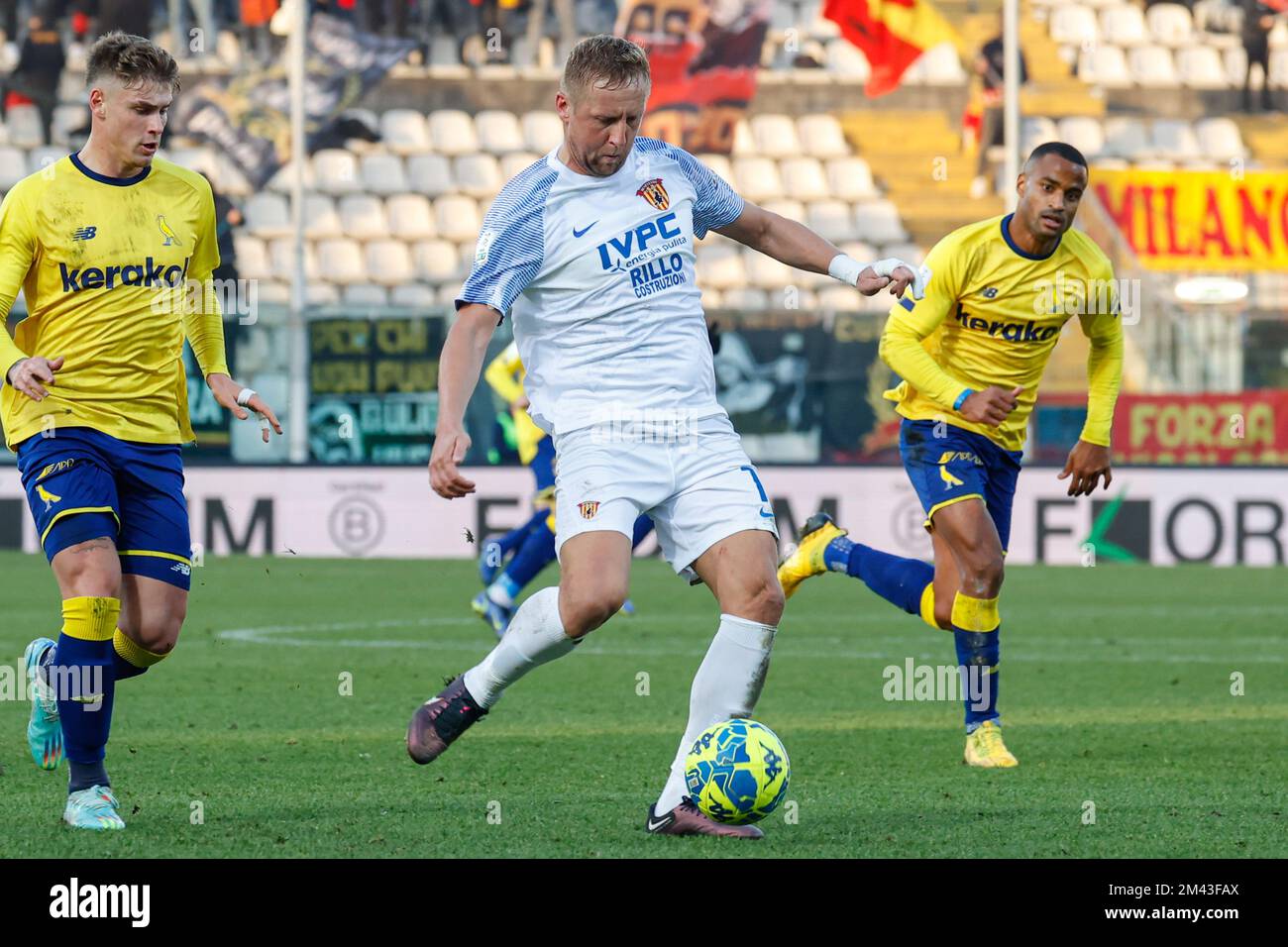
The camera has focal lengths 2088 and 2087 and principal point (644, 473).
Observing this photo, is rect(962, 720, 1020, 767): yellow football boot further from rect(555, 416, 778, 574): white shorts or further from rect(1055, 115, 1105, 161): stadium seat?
rect(1055, 115, 1105, 161): stadium seat

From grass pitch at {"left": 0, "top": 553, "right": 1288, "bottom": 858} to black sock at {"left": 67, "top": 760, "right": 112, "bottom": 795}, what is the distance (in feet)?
0.45

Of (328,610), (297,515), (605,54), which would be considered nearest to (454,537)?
(297,515)

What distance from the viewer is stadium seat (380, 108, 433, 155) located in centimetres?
2452

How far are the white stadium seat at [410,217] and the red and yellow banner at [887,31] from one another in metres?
5.36

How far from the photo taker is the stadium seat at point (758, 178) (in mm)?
24172

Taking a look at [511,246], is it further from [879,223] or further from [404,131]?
[404,131]

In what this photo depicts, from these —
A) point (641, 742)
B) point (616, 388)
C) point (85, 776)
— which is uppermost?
point (616, 388)

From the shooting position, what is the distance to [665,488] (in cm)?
540

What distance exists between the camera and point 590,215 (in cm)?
545

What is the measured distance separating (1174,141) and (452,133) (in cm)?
866

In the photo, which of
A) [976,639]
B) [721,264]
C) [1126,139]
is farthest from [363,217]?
[976,639]

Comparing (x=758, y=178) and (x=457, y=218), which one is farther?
(x=758, y=178)
